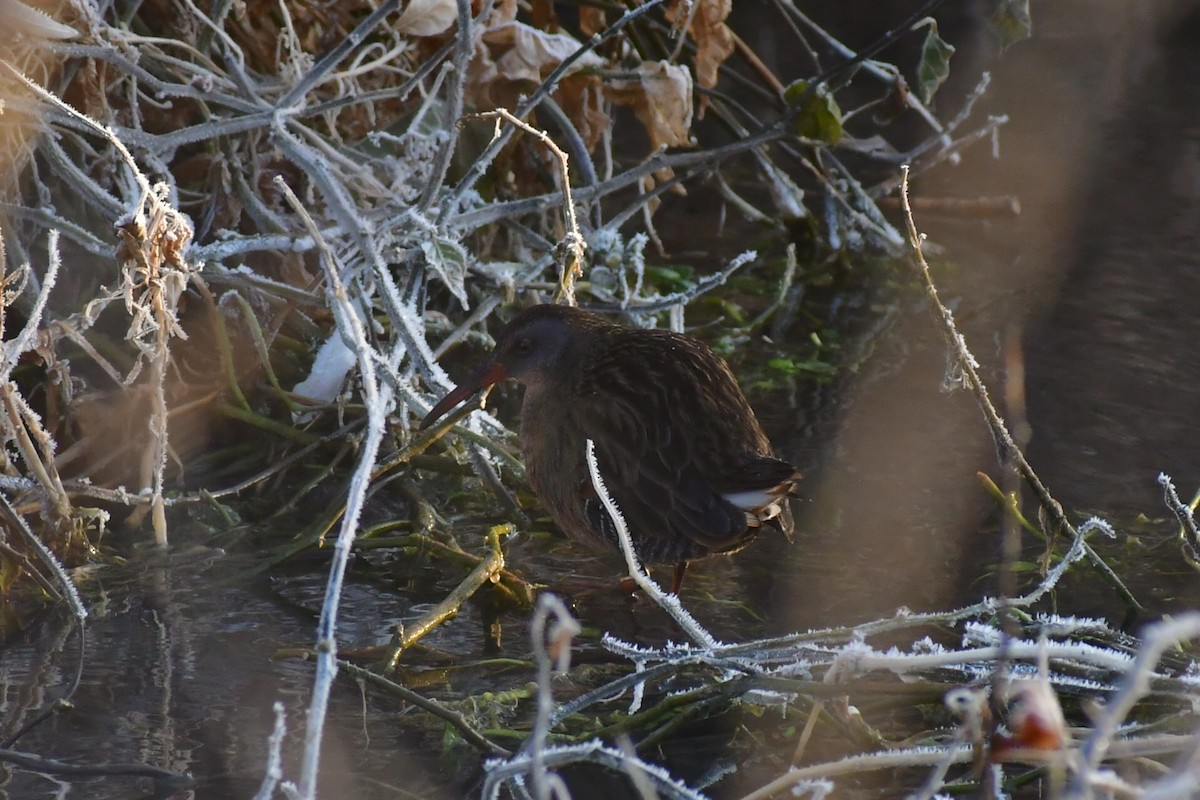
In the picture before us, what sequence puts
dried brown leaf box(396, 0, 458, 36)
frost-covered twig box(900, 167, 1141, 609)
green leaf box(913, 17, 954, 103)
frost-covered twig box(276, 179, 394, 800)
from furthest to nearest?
green leaf box(913, 17, 954, 103)
dried brown leaf box(396, 0, 458, 36)
frost-covered twig box(900, 167, 1141, 609)
frost-covered twig box(276, 179, 394, 800)

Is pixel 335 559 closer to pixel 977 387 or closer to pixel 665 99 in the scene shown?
pixel 977 387

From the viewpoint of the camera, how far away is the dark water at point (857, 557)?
8.76 ft

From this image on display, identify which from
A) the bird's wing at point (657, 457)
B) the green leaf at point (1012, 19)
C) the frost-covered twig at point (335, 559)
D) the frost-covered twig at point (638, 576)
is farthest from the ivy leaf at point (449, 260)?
the green leaf at point (1012, 19)

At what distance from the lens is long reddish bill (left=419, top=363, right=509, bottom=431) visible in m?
3.35

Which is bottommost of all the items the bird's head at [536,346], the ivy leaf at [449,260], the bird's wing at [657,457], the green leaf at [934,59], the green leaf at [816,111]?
the bird's wing at [657,457]

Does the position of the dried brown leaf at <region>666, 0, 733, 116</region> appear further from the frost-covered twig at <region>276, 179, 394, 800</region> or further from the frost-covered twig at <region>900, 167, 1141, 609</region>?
the frost-covered twig at <region>276, 179, 394, 800</region>

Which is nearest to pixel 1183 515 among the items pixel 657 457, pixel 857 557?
pixel 857 557

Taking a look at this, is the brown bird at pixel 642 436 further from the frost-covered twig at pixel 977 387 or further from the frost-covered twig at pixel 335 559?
the frost-covered twig at pixel 335 559

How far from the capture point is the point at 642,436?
10.7 ft

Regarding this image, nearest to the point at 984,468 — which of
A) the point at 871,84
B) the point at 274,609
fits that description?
the point at 274,609

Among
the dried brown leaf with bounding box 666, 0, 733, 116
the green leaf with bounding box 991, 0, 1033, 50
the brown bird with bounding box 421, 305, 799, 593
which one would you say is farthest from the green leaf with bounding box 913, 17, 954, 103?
the brown bird with bounding box 421, 305, 799, 593

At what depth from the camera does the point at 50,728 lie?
265cm

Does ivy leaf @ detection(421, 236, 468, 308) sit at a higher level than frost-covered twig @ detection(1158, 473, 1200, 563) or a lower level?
higher

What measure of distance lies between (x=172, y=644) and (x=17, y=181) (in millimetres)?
1439
